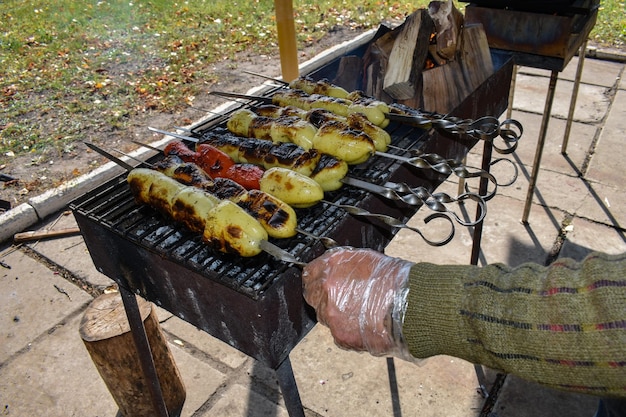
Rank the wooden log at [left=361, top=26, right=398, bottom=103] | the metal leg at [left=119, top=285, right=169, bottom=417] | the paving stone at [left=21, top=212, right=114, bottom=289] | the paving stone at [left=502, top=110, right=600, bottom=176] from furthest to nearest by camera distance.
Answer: the paving stone at [left=502, top=110, right=600, bottom=176], the paving stone at [left=21, top=212, right=114, bottom=289], the wooden log at [left=361, top=26, right=398, bottom=103], the metal leg at [left=119, top=285, right=169, bottom=417]

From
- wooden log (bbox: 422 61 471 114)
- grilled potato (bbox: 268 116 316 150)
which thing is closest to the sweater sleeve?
grilled potato (bbox: 268 116 316 150)

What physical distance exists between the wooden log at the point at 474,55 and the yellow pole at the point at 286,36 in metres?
1.64

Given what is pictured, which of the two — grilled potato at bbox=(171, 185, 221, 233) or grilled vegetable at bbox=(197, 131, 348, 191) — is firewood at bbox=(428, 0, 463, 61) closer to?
grilled vegetable at bbox=(197, 131, 348, 191)

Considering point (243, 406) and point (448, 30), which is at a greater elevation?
point (448, 30)

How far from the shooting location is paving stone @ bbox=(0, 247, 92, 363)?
3998 millimetres

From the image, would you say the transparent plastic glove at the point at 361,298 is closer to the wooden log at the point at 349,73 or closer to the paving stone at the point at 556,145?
the wooden log at the point at 349,73

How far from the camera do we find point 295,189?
2.22 m

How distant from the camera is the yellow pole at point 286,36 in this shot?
4660 mm

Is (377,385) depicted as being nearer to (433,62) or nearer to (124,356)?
(124,356)

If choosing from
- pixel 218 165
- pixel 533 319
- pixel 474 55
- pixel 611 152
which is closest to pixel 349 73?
pixel 474 55

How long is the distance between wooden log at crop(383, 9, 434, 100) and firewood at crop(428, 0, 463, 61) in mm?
71

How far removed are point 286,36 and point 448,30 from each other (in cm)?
166

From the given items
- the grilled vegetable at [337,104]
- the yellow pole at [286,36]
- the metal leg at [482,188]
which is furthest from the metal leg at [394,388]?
the yellow pole at [286,36]

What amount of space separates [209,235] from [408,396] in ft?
6.61
